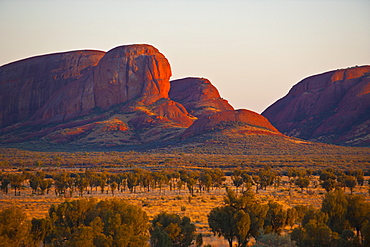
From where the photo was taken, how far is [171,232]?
2634 cm

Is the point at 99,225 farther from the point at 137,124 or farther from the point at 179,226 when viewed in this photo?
the point at 137,124

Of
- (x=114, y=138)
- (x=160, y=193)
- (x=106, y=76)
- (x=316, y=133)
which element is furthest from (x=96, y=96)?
(x=160, y=193)

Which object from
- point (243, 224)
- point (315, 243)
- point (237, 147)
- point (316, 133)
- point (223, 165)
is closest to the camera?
point (315, 243)

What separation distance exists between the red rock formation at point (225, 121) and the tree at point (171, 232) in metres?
120

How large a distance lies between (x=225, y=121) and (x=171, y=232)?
126m

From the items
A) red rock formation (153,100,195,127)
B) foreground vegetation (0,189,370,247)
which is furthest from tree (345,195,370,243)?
red rock formation (153,100,195,127)

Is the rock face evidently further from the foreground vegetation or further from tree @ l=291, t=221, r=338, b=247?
tree @ l=291, t=221, r=338, b=247

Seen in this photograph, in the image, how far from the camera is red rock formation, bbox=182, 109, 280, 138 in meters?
150

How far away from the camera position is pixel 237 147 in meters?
132

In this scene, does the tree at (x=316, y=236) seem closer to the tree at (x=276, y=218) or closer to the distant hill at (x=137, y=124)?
the tree at (x=276, y=218)

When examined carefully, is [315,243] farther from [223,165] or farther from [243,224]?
[223,165]

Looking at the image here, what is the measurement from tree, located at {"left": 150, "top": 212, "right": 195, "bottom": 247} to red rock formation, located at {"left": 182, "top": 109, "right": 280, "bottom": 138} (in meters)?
120

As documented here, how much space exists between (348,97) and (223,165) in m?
108

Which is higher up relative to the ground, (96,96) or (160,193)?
(96,96)
